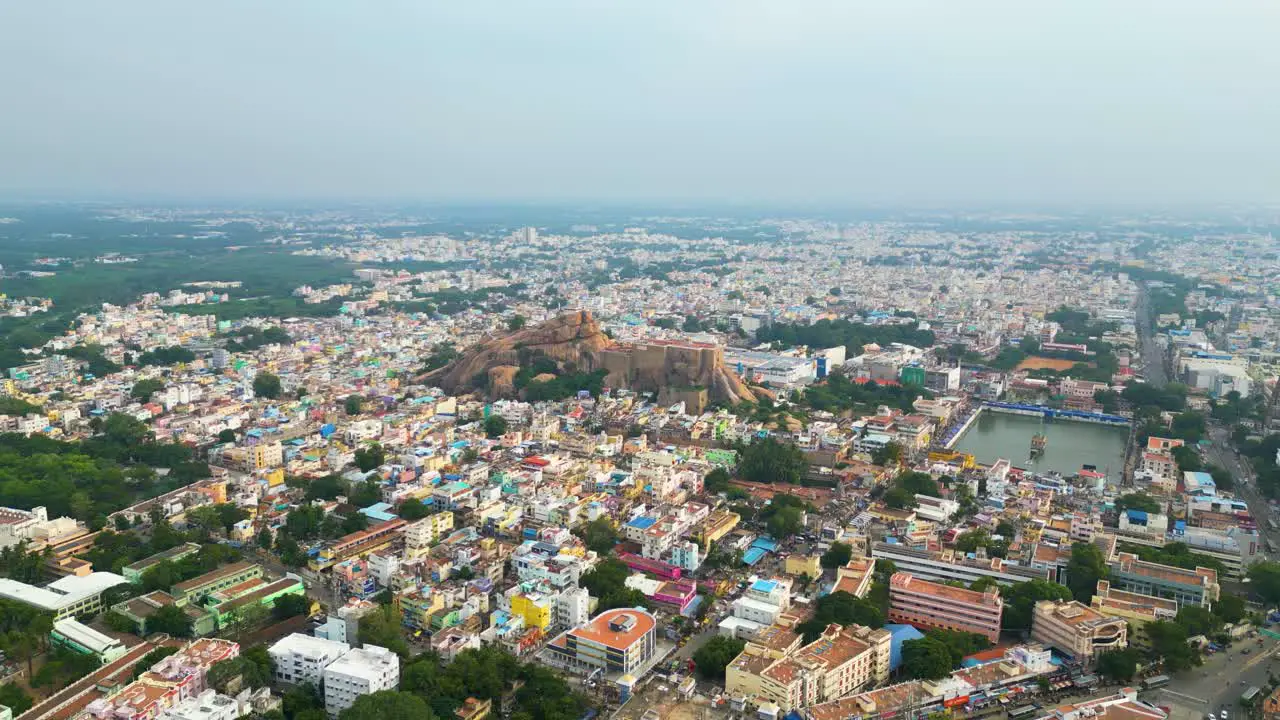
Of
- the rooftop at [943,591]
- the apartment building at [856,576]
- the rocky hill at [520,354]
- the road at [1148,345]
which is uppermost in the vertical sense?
the rocky hill at [520,354]

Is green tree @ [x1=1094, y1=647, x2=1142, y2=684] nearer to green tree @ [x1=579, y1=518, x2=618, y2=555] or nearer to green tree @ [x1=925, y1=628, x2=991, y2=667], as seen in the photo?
green tree @ [x1=925, y1=628, x2=991, y2=667]

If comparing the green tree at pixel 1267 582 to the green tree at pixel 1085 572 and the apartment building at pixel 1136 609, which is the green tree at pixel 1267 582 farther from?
the green tree at pixel 1085 572

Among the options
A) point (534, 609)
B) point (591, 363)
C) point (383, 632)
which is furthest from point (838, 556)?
point (591, 363)

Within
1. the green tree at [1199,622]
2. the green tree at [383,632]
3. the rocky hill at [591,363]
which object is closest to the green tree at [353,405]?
the rocky hill at [591,363]

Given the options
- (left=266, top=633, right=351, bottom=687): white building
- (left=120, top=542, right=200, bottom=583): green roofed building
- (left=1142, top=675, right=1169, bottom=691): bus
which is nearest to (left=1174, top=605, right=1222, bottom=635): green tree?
(left=1142, top=675, right=1169, bottom=691): bus

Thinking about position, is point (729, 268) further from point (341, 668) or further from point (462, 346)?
point (341, 668)

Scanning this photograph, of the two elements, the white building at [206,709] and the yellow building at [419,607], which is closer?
the white building at [206,709]

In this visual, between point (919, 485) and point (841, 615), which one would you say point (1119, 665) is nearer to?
point (841, 615)
